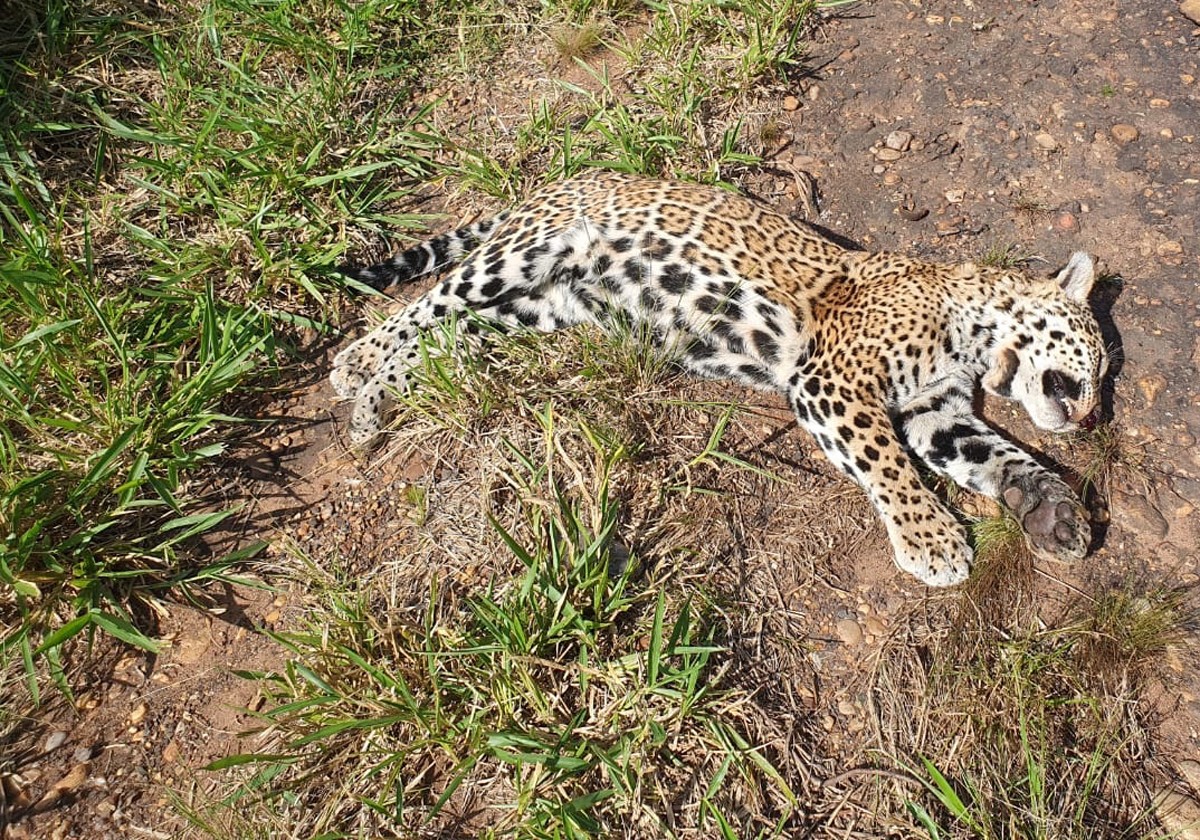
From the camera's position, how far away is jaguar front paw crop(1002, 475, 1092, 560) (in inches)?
165

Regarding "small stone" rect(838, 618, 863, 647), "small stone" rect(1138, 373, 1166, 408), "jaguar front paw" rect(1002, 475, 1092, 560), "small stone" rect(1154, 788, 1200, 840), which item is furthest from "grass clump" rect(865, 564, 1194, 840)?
"small stone" rect(1138, 373, 1166, 408)

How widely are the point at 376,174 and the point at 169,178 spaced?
128 cm

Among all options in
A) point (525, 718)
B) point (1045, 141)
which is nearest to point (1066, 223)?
point (1045, 141)

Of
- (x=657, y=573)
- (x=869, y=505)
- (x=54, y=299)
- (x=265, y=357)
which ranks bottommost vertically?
(x=869, y=505)

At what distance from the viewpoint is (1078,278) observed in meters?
4.79

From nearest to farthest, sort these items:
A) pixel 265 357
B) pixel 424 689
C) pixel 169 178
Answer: pixel 424 689 < pixel 265 357 < pixel 169 178

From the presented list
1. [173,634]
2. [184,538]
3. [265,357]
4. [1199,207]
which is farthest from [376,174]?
[1199,207]

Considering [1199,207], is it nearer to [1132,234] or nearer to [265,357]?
[1132,234]

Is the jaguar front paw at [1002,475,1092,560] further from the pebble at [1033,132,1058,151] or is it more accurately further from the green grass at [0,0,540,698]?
the green grass at [0,0,540,698]

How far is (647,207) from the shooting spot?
5113 mm

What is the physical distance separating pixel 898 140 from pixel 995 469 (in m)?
2.66

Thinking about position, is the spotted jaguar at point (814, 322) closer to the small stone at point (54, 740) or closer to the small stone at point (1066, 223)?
the small stone at point (1066, 223)

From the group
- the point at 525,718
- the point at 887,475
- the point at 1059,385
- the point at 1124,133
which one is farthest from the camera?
the point at 1124,133

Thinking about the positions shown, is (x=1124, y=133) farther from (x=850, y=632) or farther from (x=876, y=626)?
(x=850, y=632)
